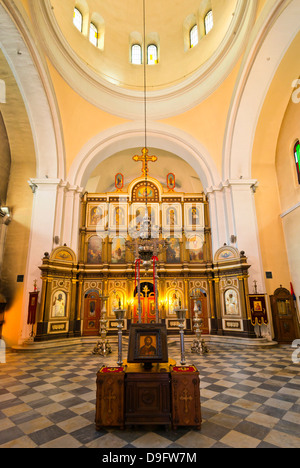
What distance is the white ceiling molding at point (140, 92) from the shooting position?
29.7 ft

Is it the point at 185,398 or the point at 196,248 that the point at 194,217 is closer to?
the point at 196,248

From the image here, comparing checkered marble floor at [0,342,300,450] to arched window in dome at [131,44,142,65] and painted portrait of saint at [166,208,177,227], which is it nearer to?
painted portrait of saint at [166,208,177,227]

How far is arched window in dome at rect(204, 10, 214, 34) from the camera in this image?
40.1ft

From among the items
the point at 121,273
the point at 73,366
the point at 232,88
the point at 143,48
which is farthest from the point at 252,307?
the point at 143,48

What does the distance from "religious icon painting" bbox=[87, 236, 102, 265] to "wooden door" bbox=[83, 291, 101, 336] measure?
152cm

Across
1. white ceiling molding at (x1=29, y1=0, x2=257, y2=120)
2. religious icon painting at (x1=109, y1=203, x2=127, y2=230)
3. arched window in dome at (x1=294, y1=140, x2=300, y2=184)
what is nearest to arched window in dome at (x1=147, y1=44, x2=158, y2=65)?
white ceiling molding at (x1=29, y1=0, x2=257, y2=120)

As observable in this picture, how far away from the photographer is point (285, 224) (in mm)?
10859

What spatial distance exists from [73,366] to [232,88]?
12.3 metres

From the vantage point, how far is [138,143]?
13703mm

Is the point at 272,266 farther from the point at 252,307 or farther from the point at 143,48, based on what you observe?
the point at 143,48

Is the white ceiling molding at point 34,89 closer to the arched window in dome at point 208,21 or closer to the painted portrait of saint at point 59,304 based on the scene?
the painted portrait of saint at point 59,304

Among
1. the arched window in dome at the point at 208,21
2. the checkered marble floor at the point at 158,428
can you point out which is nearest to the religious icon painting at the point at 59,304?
the checkered marble floor at the point at 158,428

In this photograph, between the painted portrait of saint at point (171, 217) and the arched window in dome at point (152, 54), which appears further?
the arched window in dome at point (152, 54)

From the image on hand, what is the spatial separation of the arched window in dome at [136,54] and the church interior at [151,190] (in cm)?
6
